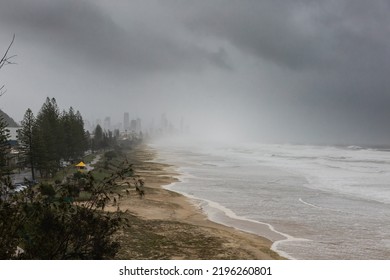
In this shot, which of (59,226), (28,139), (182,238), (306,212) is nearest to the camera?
(59,226)

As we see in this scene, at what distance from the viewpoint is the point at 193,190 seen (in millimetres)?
28984

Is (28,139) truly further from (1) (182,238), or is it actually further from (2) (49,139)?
(1) (182,238)

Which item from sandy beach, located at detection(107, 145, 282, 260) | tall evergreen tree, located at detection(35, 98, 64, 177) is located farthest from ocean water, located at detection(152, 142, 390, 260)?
tall evergreen tree, located at detection(35, 98, 64, 177)

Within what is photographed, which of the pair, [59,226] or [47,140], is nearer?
A: [59,226]

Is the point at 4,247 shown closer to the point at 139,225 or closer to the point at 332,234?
the point at 139,225

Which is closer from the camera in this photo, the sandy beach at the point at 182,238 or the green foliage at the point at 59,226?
the green foliage at the point at 59,226

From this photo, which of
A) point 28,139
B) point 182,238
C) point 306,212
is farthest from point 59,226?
point 28,139

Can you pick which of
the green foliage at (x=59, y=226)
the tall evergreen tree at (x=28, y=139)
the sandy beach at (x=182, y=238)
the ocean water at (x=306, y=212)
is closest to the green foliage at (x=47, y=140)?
the tall evergreen tree at (x=28, y=139)

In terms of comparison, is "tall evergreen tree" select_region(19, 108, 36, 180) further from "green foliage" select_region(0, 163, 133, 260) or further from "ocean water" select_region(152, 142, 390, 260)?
"green foliage" select_region(0, 163, 133, 260)

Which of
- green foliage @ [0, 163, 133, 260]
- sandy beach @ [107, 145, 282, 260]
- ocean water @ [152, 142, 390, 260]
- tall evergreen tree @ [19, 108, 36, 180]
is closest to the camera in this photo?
green foliage @ [0, 163, 133, 260]

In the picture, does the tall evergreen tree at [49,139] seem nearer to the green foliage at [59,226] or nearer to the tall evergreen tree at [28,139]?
the tall evergreen tree at [28,139]

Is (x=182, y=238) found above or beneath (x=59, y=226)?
beneath
